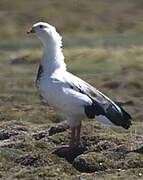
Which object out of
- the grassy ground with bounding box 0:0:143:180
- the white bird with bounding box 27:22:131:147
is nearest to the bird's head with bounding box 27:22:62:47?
the white bird with bounding box 27:22:131:147

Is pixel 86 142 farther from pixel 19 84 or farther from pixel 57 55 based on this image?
pixel 19 84

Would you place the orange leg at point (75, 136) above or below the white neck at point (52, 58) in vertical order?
below

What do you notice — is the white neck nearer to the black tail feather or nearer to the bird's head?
the bird's head

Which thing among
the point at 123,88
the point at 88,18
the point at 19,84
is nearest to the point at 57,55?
the point at 123,88

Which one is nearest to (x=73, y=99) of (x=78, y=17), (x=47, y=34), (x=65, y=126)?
(x=47, y=34)

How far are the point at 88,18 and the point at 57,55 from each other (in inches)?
3707

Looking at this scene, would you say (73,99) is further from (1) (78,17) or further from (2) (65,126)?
(1) (78,17)

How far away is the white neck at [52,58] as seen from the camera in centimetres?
1363

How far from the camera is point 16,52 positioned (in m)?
61.2

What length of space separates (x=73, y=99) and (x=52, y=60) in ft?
3.44

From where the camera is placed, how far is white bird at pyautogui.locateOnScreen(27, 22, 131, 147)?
13086 mm

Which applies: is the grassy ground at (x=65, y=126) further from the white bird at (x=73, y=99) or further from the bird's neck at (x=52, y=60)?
the bird's neck at (x=52, y=60)

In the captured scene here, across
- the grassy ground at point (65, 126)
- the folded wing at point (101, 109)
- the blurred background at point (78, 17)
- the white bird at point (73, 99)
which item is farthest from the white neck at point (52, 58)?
the blurred background at point (78, 17)

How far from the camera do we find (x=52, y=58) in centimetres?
1377
